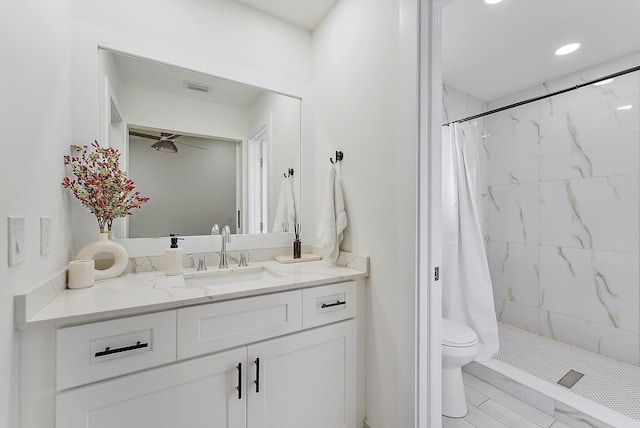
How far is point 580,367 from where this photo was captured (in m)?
1.96

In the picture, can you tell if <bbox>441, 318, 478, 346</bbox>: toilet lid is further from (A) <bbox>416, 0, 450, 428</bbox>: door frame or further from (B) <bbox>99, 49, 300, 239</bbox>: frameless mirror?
(B) <bbox>99, 49, 300, 239</bbox>: frameless mirror

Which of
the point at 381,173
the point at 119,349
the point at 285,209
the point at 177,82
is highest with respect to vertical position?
the point at 177,82

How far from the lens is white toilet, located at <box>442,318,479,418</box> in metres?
1.53

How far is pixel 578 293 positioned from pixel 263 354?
2.56 metres

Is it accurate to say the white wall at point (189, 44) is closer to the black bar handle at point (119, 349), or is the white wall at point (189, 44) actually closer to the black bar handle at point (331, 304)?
the black bar handle at point (119, 349)

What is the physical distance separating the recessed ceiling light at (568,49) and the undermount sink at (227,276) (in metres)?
2.50

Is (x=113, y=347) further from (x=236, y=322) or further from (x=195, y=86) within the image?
(x=195, y=86)

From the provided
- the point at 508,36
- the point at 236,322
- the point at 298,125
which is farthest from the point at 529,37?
the point at 236,322

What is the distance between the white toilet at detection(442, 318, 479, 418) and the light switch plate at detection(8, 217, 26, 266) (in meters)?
1.84

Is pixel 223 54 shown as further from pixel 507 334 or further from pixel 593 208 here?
pixel 507 334

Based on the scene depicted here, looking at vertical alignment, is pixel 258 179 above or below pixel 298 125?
below

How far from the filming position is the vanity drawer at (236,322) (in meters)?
1.01

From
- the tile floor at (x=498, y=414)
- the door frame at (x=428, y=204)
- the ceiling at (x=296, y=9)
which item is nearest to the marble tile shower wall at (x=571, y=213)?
the tile floor at (x=498, y=414)

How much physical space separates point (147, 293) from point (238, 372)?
18.3 inches
